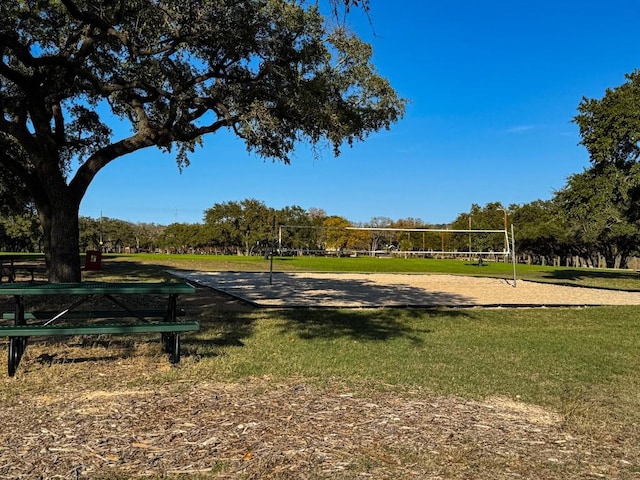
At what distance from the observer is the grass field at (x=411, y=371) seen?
3.05 meters

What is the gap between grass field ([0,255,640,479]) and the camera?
10.0ft

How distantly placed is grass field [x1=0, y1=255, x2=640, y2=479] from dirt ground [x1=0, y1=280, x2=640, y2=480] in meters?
0.02

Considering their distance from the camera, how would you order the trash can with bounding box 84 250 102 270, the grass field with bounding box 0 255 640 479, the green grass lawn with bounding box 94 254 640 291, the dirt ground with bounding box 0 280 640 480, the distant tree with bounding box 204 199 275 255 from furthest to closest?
1. the distant tree with bounding box 204 199 275 255
2. the green grass lawn with bounding box 94 254 640 291
3. the trash can with bounding box 84 250 102 270
4. the grass field with bounding box 0 255 640 479
5. the dirt ground with bounding box 0 280 640 480

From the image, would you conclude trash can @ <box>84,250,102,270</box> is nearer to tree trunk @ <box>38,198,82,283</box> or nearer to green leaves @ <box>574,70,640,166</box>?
tree trunk @ <box>38,198,82,283</box>

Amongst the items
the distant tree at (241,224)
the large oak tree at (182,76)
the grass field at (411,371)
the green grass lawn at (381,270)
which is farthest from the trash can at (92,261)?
the distant tree at (241,224)

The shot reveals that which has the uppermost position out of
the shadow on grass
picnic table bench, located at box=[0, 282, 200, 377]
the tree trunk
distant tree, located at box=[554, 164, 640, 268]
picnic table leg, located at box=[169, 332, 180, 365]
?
distant tree, located at box=[554, 164, 640, 268]

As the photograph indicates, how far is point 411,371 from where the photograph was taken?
5355 millimetres

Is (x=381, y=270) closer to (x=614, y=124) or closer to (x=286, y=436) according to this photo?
(x=614, y=124)

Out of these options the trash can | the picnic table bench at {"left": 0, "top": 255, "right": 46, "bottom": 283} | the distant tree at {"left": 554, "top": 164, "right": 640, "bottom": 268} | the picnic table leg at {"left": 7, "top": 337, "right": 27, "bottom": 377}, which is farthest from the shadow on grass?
the picnic table leg at {"left": 7, "top": 337, "right": 27, "bottom": 377}

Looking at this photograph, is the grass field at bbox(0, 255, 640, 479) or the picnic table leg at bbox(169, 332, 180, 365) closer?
the grass field at bbox(0, 255, 640, 479)

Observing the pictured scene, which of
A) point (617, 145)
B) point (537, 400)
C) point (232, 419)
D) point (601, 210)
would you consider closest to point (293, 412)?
point (232, 419)

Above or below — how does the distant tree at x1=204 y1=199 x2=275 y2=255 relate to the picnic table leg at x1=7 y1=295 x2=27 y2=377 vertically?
above

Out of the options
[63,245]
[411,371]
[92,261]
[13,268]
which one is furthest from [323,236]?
[411,371]

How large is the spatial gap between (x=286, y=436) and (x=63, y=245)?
28.1ft
